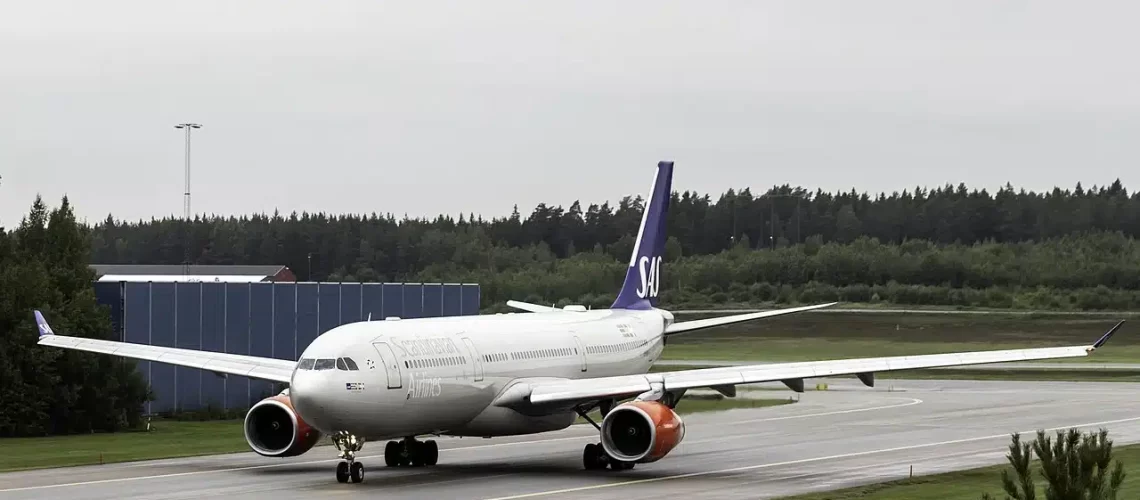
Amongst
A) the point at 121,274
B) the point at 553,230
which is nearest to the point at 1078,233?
the point at 553,230

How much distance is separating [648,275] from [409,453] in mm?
12545

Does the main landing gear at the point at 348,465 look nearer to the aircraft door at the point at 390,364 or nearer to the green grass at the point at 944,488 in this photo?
the aircraft door at the point at 390,364

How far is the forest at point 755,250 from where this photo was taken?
95.2 meters

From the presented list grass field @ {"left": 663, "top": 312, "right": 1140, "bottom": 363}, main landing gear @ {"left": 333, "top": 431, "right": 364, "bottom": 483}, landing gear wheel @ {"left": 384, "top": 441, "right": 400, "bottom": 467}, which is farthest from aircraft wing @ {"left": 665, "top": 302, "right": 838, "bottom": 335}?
grass field @ {"left": 663, "top": 312, "right": 1140, "bottom": 363}

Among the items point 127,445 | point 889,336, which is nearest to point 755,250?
point 889,336

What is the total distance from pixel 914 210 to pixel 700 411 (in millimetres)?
111405

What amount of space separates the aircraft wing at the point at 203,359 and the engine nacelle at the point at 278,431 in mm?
765

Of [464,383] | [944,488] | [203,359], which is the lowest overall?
[944,488]

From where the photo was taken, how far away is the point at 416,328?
34438mm

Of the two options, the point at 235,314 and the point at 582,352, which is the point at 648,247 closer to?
the point at 582,352

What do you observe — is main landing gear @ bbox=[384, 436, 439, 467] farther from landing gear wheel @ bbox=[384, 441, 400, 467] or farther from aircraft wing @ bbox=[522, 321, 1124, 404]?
aircraft wing @ bbox=[522, 321, 1124, 404]

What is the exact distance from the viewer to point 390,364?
32.2 meters

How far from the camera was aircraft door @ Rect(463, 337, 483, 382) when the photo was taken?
34906 mm

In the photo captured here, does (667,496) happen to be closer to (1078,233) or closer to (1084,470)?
(1084,470)
